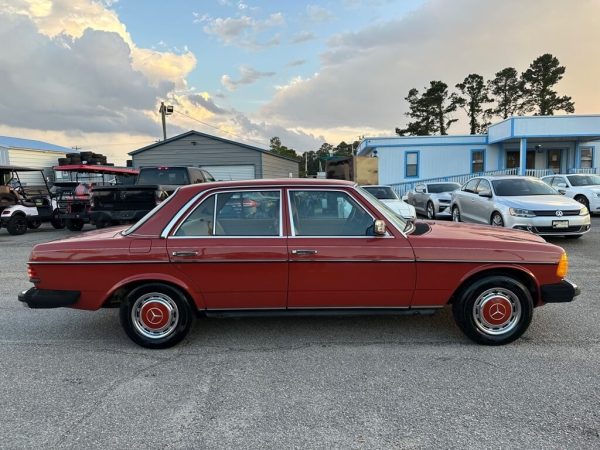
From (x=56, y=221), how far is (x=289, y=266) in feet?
40.7

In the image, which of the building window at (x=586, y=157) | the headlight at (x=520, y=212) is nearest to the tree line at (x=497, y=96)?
the building window at (x=586, y=157)

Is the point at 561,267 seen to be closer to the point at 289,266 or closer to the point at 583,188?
the point at 289,266

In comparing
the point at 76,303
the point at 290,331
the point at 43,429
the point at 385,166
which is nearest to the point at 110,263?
the point at 76,303

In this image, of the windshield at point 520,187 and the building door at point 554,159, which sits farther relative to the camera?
the building door at point 554,159

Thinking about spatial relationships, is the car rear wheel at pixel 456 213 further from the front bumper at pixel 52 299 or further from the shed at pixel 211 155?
the shed at pixel 211 155

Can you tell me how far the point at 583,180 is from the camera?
14.6 m

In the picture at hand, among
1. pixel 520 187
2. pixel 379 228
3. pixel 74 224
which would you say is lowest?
pixel 74 224

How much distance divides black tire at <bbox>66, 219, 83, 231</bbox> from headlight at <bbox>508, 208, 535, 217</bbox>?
11.4 meters

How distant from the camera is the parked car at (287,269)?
3.82 m

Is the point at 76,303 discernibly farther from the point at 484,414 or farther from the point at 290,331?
the point at 484,414

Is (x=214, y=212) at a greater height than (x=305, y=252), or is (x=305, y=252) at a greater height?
(x=214, y=212)

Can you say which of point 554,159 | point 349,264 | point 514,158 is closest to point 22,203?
point 349,264

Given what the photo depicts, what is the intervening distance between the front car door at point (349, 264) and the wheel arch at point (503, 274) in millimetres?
463

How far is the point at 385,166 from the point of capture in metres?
24.4
